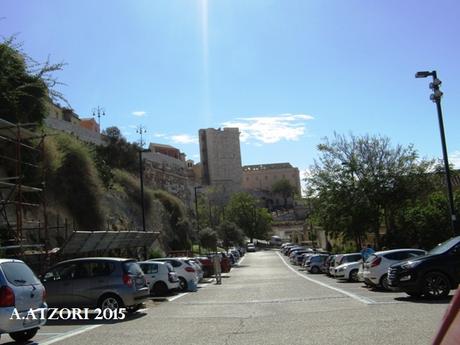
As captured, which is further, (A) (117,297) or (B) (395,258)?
(B) (395,258)

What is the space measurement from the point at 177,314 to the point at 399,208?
29.2 meters

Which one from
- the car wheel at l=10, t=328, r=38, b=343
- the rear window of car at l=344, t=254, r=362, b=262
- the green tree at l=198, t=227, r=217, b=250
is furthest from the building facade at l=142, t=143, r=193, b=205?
the car wheel at l=10, t=328, r=38, b=343

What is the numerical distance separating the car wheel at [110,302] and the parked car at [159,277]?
7.91 m

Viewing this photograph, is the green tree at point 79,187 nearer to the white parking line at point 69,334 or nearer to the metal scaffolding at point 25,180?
the metal scaffolding at point 25,180

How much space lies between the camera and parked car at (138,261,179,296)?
23.5 m

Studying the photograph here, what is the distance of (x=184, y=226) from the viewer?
213 ft

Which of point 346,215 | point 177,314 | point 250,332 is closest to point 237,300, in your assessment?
point 177,314

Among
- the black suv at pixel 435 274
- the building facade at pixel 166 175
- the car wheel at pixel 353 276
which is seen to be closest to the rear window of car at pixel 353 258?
the car wheel at pixel 353 276

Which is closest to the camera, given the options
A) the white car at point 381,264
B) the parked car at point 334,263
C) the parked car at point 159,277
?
the white car at point 381,264

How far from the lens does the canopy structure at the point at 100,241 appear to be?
21672 mm

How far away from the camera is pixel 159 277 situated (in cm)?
2350

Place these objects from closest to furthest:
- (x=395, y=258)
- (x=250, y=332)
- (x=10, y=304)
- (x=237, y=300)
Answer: (x=10, y=304) → (x=250, y=332) → (x=237, y=300) → (x=395, y=258)

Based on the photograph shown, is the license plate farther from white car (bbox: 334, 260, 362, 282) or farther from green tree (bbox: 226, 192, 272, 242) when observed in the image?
green tree (bbox: 226, 192, 272, 242)

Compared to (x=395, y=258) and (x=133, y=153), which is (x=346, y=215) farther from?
(x=133, y=153)
